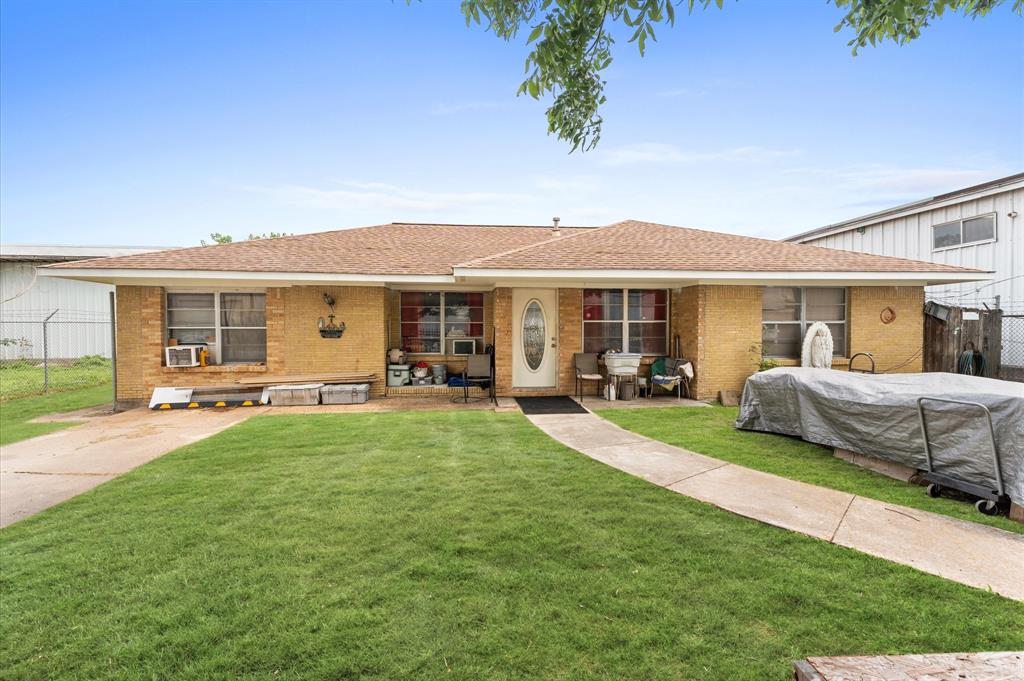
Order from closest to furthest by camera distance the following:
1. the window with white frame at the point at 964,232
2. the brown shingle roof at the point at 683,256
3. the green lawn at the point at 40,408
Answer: the green lawn at the point at 40,408 < the brown shingle roof at the point at 683,256 < the window with white frame at the point at 964,232

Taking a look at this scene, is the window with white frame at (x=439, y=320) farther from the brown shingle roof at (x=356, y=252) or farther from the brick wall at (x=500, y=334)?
the brown shingle roof at (x=356, y=252)

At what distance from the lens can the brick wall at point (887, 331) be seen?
1101 centimetres

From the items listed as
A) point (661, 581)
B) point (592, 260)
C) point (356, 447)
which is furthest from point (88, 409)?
point (661, 581)

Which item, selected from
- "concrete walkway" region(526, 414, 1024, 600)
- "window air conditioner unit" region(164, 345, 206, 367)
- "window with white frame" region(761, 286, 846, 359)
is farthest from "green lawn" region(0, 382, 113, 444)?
"window with white frame" region(761, 286, 846, 359)

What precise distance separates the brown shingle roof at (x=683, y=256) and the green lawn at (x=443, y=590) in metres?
5.83

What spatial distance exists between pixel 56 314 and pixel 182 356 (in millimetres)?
14352

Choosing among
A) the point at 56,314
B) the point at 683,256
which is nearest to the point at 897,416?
the point at 683,256

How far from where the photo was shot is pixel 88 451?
642 cm

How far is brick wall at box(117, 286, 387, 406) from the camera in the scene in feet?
33.5

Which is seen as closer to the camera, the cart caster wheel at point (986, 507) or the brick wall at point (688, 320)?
the cart caster wheel at point (986, 507)

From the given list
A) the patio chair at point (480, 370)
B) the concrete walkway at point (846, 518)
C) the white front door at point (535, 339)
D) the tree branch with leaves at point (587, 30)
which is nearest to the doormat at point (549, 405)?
the white front door at point (535, 339)

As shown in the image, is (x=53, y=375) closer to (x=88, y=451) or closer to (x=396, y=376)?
(x=88, y=451)

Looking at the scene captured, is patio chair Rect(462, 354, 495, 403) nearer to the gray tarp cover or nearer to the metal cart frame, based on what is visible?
the gray tarp cover

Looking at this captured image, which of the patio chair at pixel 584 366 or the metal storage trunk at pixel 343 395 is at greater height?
the patio chair at pixel 584 366
